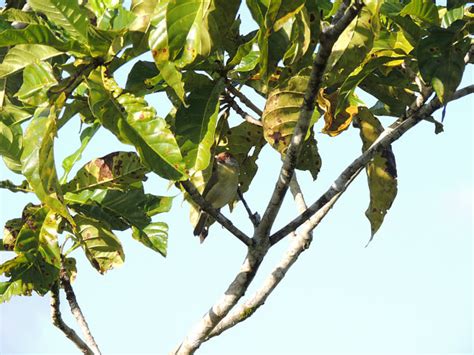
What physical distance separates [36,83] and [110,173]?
33.8 inches

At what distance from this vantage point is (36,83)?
2.86m

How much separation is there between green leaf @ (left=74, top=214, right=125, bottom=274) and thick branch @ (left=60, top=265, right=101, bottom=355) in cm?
15

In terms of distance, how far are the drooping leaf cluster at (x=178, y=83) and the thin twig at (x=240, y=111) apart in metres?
0.02

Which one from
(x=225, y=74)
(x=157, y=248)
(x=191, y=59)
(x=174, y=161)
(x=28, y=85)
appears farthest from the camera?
(x=157, y=248)

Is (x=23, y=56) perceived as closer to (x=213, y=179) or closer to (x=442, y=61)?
(x=213, y=179)

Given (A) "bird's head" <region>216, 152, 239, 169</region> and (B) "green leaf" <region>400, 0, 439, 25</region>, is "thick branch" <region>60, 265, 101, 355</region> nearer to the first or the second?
(A) "bird's head" <region>216, 152, 239, 169</region>

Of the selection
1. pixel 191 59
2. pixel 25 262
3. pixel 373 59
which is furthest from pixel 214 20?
pixel 25 262

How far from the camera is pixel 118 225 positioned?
3771 millimetres

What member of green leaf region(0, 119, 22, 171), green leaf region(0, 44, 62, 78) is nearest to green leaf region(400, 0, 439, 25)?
green leaf region(0, 44, 62, 78)

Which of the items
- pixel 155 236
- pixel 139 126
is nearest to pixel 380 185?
pixel 155 236

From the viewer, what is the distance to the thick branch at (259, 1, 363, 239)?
229 cm

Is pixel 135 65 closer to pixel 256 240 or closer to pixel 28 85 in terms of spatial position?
pixel 28 85

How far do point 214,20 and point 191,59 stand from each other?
159 mm

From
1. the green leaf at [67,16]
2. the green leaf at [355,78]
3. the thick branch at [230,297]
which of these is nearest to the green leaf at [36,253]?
the thick branch at [230,297]
